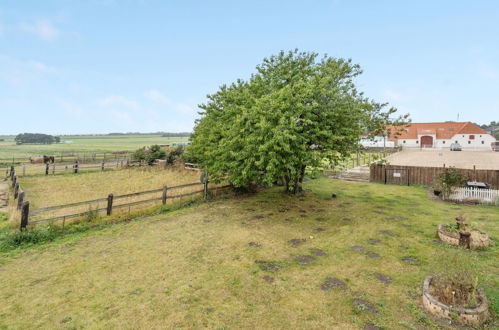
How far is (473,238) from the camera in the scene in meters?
8.67

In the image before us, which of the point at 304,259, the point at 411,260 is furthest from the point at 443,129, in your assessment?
the point at 304,259

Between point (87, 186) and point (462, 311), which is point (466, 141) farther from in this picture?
point (87, 186)

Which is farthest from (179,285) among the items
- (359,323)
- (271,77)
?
(271,77)

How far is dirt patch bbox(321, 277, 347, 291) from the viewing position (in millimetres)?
6422

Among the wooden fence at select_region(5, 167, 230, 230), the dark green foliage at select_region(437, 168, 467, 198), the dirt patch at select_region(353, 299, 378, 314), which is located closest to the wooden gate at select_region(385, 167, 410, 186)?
the dark green foliage at select_region(437, 168, 467, 198)

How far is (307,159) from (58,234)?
35.2ft

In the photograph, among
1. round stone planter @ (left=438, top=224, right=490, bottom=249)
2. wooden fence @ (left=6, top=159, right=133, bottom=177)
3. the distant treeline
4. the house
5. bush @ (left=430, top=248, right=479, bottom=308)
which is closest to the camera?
bush @ (left=430, top=248, right=479, bottom=308)

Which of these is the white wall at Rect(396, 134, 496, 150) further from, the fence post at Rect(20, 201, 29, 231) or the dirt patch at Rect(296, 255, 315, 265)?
the fence post at Rect(20, 201, 29, 231)

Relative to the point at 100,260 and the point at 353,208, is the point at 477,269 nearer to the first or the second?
the point at 353,208

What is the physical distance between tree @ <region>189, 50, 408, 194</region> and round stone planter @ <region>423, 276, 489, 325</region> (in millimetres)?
6657

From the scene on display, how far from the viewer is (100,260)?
809 cm

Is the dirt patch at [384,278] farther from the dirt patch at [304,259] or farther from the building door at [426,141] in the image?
the building door at [426,141]

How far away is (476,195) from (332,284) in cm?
1407

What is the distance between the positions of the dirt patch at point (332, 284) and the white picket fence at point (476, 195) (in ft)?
43.4
